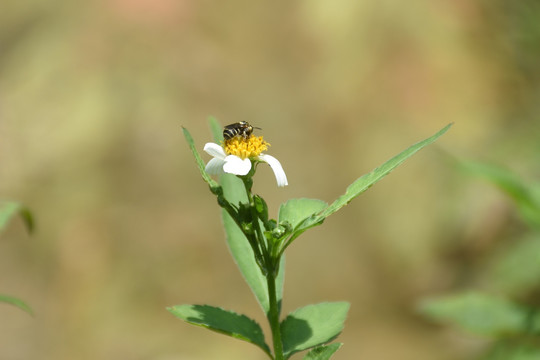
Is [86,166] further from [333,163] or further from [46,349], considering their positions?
[333,163]

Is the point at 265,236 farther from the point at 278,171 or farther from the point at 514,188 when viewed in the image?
the point at 514,188

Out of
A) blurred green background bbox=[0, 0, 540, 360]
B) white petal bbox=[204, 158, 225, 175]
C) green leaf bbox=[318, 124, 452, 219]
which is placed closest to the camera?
green leaf bbox=[318, 124, 452, 219]

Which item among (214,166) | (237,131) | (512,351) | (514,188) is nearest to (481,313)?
(514,188)

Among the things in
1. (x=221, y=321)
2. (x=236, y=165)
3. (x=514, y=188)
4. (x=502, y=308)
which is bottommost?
(x=221, y=321)

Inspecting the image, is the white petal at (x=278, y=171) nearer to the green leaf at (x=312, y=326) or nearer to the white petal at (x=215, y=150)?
the white petal at (x=215, y=150)

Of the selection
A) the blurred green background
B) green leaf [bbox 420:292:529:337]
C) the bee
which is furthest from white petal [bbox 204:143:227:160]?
the blurred green background

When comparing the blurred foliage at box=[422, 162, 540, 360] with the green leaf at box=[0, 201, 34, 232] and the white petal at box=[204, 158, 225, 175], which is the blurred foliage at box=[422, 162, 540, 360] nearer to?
the white petal at box=[204, 158, 225, 175]

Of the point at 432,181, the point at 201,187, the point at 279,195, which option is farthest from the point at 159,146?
the point at 432,181
